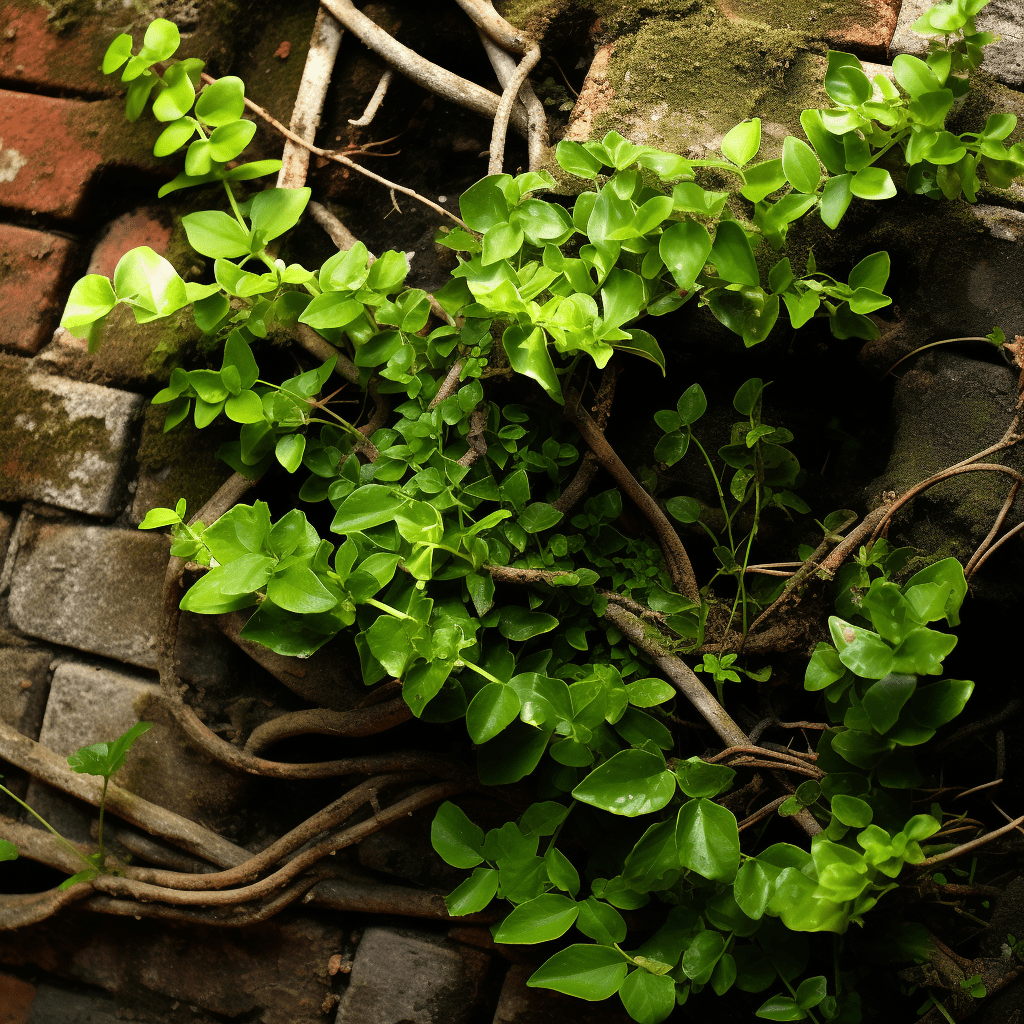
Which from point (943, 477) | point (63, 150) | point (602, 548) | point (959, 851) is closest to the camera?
point (959, 851)

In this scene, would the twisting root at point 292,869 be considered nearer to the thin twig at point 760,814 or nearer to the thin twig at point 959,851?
the thin twig at point 760,814

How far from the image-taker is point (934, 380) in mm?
878

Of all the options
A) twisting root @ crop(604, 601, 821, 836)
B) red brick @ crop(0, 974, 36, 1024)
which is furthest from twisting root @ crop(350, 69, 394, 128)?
red brick @ crop(0, 974, 36, 1024)

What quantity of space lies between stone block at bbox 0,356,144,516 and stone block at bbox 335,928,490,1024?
702 millimetres

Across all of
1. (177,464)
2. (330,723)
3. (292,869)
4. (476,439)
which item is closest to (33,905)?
(292,869)

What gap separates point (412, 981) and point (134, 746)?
0.49 meters

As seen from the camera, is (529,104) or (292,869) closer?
(292,869)

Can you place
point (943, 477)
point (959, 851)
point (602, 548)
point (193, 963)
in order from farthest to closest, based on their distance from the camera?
point (193, 963) → point (602, 548) → point (943, 477) → point (959, 851)

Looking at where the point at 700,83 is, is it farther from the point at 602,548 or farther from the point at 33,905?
the point at 33,905

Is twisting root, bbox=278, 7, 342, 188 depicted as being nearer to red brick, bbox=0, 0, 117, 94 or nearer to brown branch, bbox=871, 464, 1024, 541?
red brick, bbox=0, 0, 117, 94

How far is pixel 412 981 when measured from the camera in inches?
36.2

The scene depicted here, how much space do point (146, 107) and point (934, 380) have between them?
1.15 meters

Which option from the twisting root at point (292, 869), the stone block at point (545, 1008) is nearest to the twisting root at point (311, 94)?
the twisting root at point (292, 869)

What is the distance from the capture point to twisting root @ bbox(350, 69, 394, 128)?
3.46 ft
